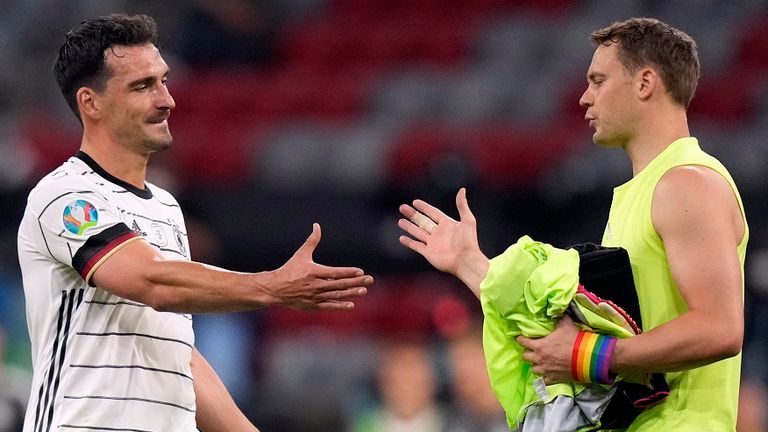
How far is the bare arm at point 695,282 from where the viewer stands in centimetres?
328

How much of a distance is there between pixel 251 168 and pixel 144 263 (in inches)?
244

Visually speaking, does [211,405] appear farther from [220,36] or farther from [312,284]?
[220,36]

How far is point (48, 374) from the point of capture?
12.3ft

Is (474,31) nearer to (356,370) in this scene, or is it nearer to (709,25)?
(709,25)

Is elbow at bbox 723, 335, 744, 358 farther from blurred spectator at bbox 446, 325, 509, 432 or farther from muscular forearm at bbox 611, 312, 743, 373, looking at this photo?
blurred spectator at bbox 446, 325, 509, 432

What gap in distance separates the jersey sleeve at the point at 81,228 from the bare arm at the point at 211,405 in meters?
0.59

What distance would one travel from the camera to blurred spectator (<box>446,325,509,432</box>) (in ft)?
20.6

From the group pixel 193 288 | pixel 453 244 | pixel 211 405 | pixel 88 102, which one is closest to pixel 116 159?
pixel 88 102

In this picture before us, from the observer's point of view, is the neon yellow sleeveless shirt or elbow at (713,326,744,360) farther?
the neon yellow sleeveless shirt

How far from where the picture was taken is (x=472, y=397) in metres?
6.41

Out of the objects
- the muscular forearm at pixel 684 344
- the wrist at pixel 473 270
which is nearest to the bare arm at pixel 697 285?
the muscular forearm at pixel 684 344

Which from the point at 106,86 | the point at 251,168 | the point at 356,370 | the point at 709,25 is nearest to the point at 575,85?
the point at 709,25

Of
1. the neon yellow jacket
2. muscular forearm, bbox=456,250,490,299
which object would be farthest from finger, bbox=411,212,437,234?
the neon yellow jacket

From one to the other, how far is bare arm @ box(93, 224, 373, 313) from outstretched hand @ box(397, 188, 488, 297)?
39 centimetres
